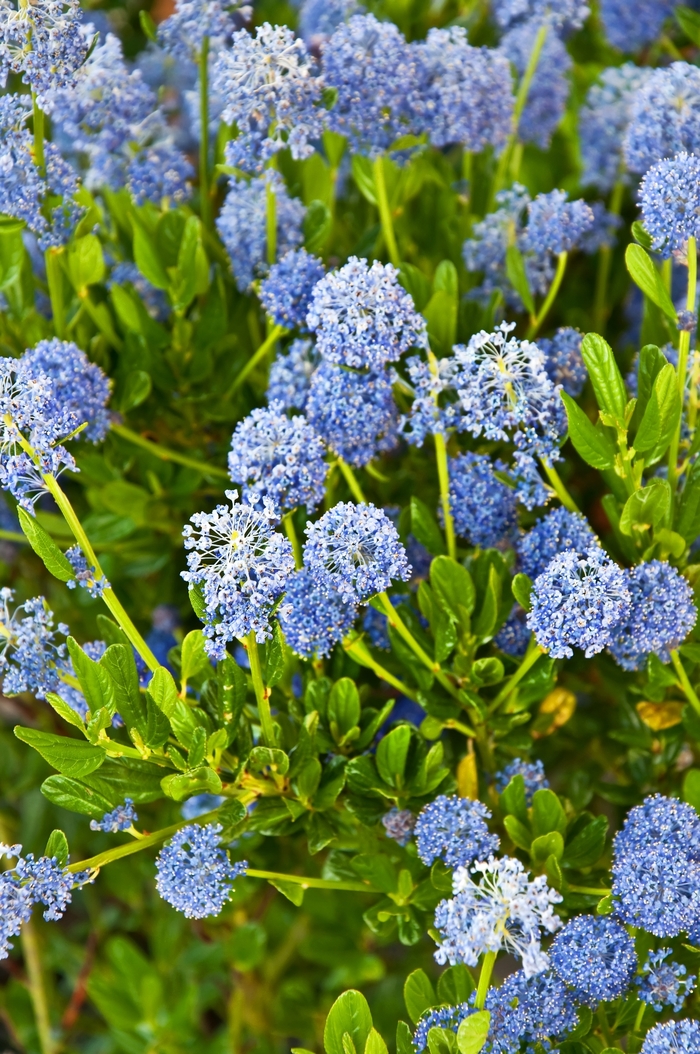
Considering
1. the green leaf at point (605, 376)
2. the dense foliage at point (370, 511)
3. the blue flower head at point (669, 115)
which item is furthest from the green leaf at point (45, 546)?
the blue flower head at point (669, 115)

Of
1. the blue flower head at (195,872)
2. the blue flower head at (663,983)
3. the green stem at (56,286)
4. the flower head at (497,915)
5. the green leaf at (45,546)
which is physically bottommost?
the blue flower head at (663,983)

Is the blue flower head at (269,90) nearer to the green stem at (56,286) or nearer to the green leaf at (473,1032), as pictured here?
the green stem at (56,286)

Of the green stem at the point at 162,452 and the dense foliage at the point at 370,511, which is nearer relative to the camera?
the dense foliage at the point at 370,511

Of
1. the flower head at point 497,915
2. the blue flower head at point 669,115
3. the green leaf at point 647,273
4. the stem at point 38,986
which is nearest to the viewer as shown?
the flower head at point 497,915

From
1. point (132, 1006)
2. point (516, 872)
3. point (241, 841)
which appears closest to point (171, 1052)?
point (132, 1006)

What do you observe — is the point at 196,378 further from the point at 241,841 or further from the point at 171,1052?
the point at 171,1052

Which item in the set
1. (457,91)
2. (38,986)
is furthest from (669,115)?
(38,986)
